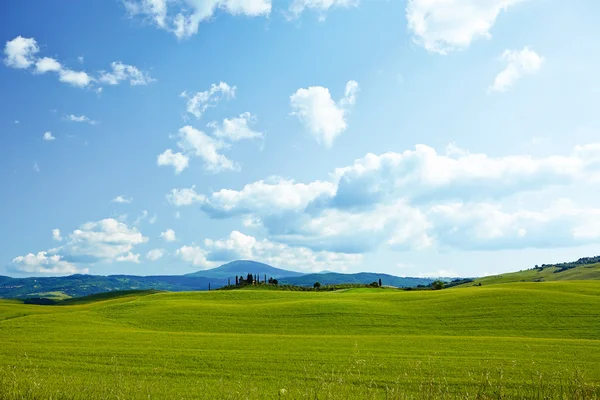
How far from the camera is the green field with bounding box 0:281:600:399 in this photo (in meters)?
18.5

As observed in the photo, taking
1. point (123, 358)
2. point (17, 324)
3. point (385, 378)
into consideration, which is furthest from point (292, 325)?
point (17, 324)

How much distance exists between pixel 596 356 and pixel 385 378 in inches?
606

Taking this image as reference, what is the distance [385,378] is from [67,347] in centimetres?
2186

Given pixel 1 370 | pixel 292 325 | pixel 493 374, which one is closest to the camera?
pixel 1 370

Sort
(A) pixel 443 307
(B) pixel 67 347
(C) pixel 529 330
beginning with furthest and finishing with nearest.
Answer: (A) pixel 443 307, (C) pixel 529 330, (B) pixel 67 347

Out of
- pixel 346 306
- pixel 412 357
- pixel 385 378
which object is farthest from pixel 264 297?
pixel 385 378

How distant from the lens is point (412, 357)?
26.1 m

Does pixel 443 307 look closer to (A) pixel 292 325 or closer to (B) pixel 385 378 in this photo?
(A) pixel 292 325

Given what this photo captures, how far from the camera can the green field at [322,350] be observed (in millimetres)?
18469

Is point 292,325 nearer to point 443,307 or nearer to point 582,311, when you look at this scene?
point 443,307

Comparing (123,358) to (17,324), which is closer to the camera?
(123,358)

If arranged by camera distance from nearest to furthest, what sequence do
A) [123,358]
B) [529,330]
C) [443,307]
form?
[123,358], [529,330], [443,307]

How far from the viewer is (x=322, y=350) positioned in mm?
28547

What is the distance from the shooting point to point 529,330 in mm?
38750
